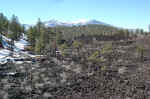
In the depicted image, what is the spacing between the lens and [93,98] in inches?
964

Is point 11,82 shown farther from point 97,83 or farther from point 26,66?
point 97,83

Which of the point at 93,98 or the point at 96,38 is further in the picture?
the point at 96,38

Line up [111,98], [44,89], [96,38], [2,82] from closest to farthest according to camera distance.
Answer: [111,98] < [44,89] < [2,82] < [96,38]

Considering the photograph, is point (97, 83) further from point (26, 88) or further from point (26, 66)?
point (26, 66)

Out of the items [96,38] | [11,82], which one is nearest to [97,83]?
[11,82]

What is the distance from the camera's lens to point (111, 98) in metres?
24.5

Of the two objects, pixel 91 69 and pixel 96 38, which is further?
pixel 96 38

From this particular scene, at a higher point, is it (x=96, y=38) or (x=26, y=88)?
(x=96, y=38)

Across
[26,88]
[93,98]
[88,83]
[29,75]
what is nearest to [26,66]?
[29,75]

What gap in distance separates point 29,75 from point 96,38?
3340 inches

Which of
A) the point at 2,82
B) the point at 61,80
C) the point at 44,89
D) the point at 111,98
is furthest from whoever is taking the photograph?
the point at 61,80

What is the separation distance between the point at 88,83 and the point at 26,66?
18964mm

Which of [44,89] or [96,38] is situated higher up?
[96,38]

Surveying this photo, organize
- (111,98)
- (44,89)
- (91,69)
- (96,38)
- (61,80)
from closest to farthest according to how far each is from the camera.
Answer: (111,98), (44,89), (61,80), (91,69), (96,38)
